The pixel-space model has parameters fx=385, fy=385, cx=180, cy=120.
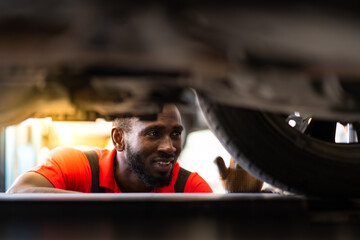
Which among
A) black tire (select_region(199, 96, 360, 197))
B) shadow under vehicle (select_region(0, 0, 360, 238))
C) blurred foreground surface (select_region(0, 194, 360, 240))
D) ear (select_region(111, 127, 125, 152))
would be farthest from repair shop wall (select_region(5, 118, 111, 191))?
shadow under vehicle (select_region(0, 0, 360, 238))

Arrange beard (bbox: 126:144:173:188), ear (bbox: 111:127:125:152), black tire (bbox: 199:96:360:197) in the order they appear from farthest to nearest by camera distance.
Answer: ear (bbox: 111:127:125:152) → beard (bbox: 126:144:173:188) → black tire (bbox: 199:96:360:197)

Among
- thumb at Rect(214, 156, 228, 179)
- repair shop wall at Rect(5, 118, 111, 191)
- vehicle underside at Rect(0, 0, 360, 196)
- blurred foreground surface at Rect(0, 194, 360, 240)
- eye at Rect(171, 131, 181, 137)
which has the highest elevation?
repair shop wall at Rect(5, 118, 111, 191)

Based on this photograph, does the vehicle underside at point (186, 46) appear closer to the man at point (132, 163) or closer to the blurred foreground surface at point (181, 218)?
the blurred foreground surface at point (181, 218)

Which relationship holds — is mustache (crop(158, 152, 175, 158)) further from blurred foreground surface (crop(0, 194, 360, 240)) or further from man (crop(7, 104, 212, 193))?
blurred foreground surface (crop(0, 194, 360, 240))

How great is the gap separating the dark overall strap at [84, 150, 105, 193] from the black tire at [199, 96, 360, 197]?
0.91 m

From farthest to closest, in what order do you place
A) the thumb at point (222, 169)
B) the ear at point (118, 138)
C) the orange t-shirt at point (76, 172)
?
the ear at point (118, 138) → the orange t-shirt at point (76, 172) → the thumb at point (222, 169)

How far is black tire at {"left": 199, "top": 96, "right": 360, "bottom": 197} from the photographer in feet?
2.96

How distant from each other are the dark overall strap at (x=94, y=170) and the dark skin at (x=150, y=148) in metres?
0.11

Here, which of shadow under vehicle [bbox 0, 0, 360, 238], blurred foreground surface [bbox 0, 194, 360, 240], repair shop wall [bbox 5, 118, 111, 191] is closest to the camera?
shadow under vehicle [bbox 0, 0, 360, 238]

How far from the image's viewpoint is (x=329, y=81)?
0.49 meters

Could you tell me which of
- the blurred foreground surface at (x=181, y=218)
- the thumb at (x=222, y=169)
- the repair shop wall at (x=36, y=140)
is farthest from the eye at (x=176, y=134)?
the repair shop wall at (x=36, y=140)

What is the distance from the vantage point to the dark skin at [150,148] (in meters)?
1.69

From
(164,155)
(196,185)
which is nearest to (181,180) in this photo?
(196,185)

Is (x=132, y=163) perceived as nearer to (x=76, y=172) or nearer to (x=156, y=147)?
(x=156, y=147)
